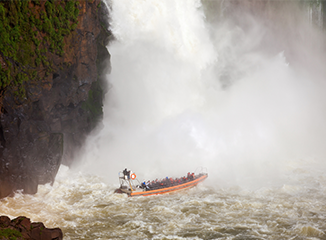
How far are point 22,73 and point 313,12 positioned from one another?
2767 inches

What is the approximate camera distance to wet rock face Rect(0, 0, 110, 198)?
58.6 feet

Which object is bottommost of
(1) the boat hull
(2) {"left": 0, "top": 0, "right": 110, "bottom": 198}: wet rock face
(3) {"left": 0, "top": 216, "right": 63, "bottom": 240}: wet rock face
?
(3) {"left": 0, "top": 216, "right": 63, "bottom": 240}: wet rock face

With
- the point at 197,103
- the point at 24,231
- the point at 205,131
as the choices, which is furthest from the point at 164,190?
the point at 197,103

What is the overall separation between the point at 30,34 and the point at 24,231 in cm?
1370

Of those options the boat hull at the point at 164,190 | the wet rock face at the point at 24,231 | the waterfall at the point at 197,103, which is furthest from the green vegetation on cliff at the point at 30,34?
the waterfall at the point at 197,103

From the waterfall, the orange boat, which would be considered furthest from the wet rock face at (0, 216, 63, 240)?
the waterfall

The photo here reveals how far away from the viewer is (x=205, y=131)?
33.2 meters

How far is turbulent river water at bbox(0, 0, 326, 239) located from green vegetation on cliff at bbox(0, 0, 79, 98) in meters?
8.83

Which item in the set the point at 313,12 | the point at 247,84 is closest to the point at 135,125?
the point at 247,84

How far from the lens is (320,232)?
44.6 feet

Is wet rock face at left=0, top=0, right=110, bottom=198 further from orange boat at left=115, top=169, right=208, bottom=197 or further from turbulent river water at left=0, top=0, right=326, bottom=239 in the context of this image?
orange boat at left=115, top=169, right=208, bottom=197

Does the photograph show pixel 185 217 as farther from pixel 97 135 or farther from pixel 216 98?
pixel 216 98

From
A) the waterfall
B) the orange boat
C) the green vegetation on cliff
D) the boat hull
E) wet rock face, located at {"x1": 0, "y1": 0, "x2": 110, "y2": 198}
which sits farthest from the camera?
the waterfall

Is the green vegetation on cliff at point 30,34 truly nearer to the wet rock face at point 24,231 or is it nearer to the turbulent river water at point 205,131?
the turbulent river water at point 205,131
